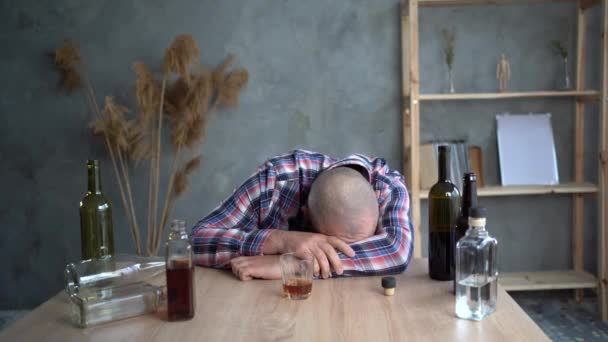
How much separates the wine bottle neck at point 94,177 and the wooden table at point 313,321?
0.28 m

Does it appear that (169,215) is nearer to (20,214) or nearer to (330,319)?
(20,214)

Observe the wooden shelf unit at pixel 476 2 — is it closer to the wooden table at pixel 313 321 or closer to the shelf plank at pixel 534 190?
the shelf plank at pixel 534 190

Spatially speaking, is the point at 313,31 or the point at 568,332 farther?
the point at 313,31

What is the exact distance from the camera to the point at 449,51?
354 centimetres

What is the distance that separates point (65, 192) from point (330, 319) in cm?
299

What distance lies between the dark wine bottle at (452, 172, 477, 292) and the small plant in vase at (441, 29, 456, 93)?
222 centimetres

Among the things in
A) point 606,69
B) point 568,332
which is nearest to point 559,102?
point 606,69

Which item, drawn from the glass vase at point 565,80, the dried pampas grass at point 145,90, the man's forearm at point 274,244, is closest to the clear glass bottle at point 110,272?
the man's forearm at point 274,244

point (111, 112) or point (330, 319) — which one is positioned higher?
point (111, 112)

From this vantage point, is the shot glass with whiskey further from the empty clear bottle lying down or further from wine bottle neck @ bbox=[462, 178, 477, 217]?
wine bottle neck @ bbox=[462, 178, 477, 217]

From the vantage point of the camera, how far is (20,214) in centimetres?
382

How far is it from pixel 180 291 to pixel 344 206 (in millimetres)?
540

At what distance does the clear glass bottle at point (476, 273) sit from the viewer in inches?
48.7

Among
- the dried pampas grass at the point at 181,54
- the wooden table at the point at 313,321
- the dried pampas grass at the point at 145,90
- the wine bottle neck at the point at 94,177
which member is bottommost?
the wooden table at the point at 313,321
